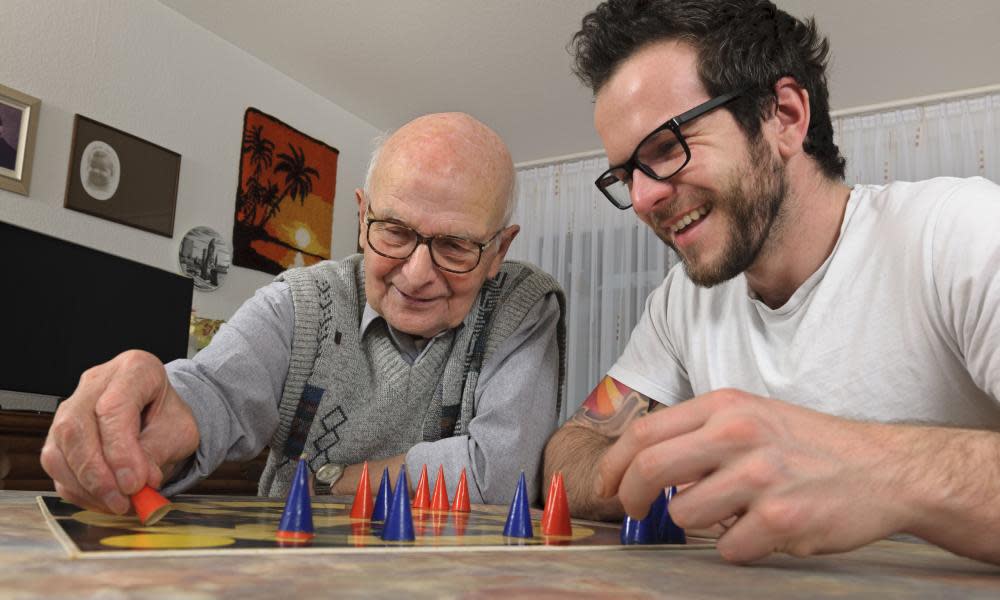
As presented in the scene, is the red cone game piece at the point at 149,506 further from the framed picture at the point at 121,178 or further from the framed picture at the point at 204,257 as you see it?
the framed picture at the point at 204,257

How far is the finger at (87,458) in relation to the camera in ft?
2.63

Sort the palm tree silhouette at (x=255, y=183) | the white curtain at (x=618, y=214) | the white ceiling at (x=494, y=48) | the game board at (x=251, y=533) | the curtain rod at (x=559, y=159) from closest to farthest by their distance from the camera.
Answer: the game board at (x=251, y=533) → the white ceiling at (x=494, y=48) → the palm tree silhouette at (x=255, y=183) → the white curtain at (x=618, y=214) → the curtain rod at (x=559, y=159)

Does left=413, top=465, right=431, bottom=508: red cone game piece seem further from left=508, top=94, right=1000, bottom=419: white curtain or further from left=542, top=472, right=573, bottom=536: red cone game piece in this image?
left=508, top=94, right=1000, bottom=419: white curtain

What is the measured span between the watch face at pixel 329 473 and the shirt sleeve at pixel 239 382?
0.42 ft

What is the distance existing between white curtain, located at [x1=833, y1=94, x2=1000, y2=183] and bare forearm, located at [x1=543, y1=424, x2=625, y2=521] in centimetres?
429

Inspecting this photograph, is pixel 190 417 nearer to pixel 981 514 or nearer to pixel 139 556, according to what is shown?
pixel 139 556

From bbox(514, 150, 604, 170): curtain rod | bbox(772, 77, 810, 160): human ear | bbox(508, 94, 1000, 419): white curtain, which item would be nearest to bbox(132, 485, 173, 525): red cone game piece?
bbox(772, 77, 810, 160): human ear

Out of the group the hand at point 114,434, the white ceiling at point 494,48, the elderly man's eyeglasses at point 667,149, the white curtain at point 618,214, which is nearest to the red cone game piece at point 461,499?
the hand at point 114,434

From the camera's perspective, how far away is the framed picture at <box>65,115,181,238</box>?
3482mm

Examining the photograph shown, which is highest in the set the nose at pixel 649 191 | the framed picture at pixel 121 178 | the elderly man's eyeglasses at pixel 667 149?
the framed picture at pixel 121 178

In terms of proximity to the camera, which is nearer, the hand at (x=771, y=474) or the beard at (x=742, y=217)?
the hand at (x=771, y=474)

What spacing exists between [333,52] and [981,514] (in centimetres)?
431

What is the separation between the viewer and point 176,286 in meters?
3.62

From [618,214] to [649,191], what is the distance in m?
4.55
